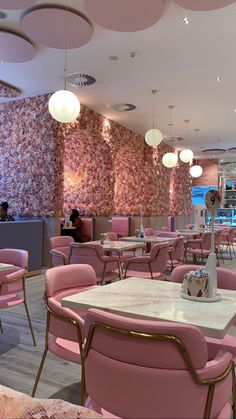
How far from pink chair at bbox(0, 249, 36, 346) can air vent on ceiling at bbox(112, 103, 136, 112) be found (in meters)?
5.39

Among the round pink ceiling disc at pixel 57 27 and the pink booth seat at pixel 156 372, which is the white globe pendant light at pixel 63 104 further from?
the pink booth seat at pixel 156 372

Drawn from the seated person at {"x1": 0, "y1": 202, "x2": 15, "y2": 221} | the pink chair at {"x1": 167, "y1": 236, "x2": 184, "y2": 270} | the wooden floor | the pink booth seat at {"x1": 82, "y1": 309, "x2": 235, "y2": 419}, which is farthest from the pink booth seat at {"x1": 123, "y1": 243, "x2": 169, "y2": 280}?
the seated person at {"x1": 0, "y1": 202, "x2": 15, "y2": 221}

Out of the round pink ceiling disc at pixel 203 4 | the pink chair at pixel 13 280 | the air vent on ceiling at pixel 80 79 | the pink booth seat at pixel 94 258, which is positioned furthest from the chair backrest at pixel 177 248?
the air vent on ceiling at pixel 80 79

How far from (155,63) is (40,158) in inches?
126

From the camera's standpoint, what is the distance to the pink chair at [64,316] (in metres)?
1.81

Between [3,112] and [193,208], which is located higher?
[3,112]

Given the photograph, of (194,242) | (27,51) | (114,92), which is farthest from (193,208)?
(27,51)

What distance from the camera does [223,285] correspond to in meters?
2.48

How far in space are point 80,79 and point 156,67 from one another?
144 centimetres

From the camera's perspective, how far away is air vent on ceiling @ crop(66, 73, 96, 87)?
242 inches

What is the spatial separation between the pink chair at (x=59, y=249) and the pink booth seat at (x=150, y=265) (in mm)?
841

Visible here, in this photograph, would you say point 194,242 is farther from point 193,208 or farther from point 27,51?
point 193,208

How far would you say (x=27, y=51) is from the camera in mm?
5000

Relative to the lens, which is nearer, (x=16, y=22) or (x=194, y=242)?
(x=16, y=22)
